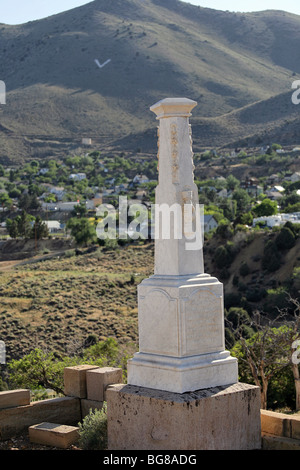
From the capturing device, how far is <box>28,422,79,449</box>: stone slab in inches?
330

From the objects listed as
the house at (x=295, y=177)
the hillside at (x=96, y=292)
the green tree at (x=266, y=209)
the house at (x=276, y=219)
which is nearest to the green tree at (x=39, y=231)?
the hillside at (x=96, y=292)

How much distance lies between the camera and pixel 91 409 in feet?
28.9

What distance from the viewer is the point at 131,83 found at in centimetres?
15538

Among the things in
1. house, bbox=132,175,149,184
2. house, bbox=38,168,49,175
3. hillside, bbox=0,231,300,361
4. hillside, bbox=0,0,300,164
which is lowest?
hillside, bbox=0,231,300,361

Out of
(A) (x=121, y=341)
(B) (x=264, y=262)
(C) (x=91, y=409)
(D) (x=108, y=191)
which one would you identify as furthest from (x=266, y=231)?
(D) (x=108, y=191)

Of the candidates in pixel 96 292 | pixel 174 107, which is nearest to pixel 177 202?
pixel 174 107

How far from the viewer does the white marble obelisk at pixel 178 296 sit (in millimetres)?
7770

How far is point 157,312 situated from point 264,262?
3912 centimetres

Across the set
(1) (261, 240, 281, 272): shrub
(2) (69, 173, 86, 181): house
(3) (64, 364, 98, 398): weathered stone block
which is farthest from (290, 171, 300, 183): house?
(3) (64, 364, 98, 398): weathered stone block

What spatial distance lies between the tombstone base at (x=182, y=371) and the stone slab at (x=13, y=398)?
1631 mm

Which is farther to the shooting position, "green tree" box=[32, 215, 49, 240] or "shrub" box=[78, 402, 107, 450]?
"green tree" box=[32, 215, 49, 240]

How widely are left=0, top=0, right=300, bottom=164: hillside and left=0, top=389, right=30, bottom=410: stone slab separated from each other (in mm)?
110053

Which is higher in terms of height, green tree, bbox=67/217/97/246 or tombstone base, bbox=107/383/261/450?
green tree, bbox=67/217/97/246

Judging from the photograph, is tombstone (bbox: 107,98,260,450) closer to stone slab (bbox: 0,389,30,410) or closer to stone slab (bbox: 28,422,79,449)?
stone slab (bbox: 28,422,79,449)
